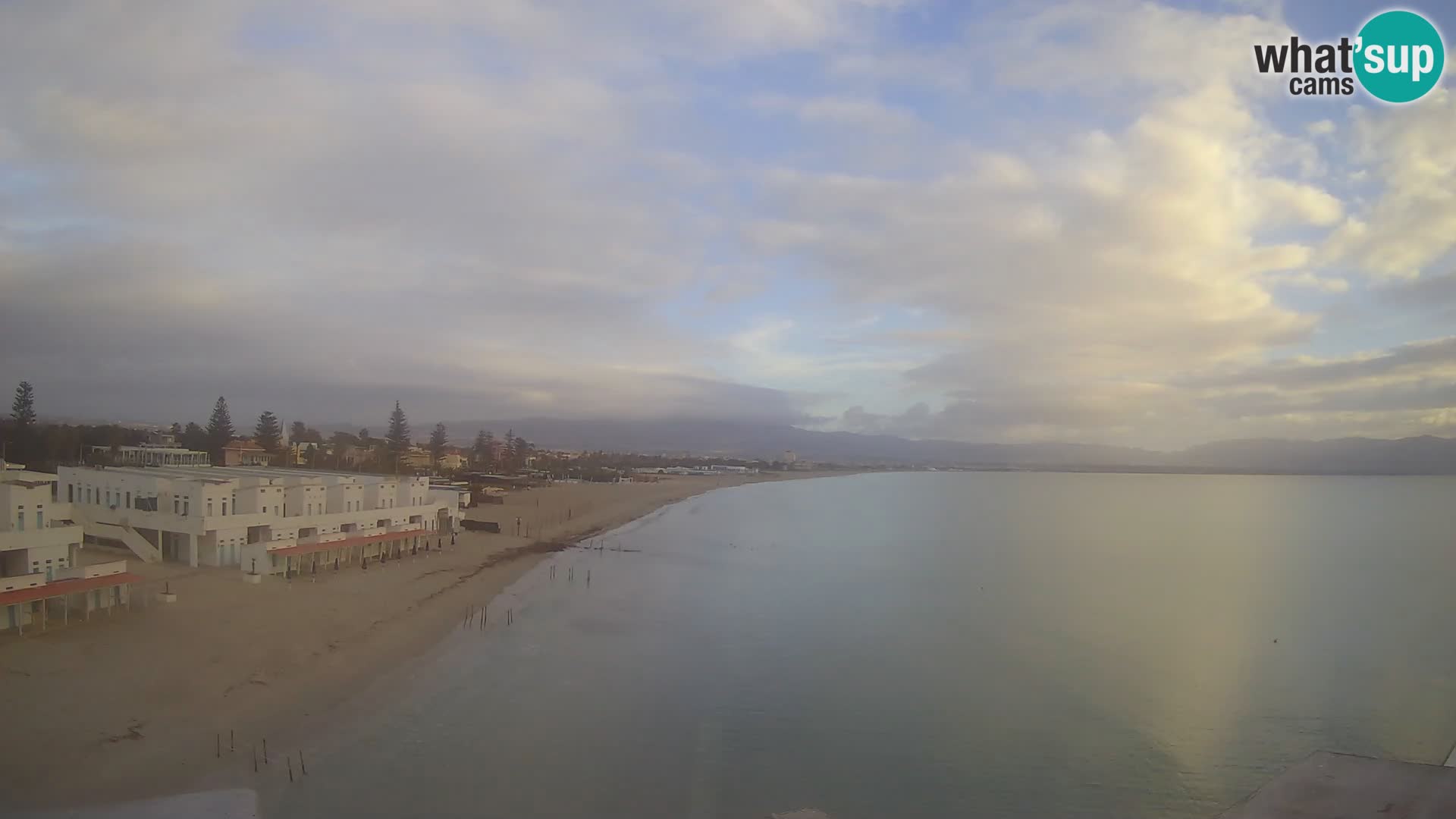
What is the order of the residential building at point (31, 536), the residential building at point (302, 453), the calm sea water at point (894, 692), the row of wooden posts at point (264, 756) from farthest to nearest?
1. the residential building at point (302, 453)
2. the residential building at point (31, 536)
3. the calm sea water at point (894, 692)
4. the row of wooden posts at point (264, 756)

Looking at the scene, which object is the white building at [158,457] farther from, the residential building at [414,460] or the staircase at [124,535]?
the residential building at [414,460]

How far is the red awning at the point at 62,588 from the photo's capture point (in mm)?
13516

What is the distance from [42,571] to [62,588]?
1.93m

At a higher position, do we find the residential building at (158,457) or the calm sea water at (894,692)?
the residential building at (158,457)

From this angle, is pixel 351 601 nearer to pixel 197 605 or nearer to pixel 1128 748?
pixel 197 605

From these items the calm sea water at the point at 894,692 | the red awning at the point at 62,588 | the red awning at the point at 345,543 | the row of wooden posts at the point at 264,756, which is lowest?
the calm sea water at the point at 894,692

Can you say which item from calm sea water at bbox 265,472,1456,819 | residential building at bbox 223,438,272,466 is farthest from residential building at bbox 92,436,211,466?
calm sea water at bbox 265,472,1456,819

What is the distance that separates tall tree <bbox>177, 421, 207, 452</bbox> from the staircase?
34980 mm


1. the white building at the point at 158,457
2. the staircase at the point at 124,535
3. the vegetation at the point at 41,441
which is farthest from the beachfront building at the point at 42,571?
the vegetation at the point at 41,441

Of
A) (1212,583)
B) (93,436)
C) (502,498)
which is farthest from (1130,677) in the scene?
(93,436)

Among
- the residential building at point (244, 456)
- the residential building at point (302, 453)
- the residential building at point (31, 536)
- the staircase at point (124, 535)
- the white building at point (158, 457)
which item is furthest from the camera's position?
the residential building at point (302, 453)

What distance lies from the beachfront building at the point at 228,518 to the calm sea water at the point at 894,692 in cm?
572

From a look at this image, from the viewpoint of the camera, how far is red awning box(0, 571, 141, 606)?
13.5 meters

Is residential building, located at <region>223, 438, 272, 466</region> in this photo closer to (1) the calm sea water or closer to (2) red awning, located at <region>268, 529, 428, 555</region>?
(2) red awning, located at <region>268, 529, 428, 555</region>
